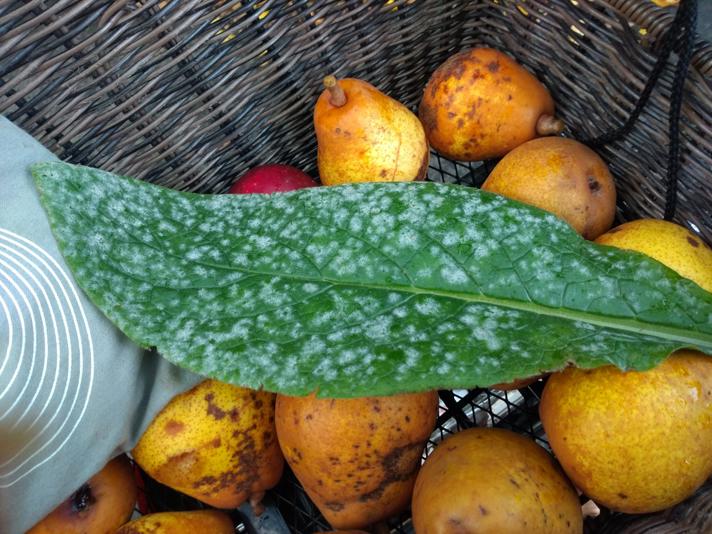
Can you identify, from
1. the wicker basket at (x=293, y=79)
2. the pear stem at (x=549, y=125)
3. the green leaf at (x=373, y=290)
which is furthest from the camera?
the pear stem at (x=549, y=125)

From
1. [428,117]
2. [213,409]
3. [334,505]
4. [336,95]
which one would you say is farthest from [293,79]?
[334,505]

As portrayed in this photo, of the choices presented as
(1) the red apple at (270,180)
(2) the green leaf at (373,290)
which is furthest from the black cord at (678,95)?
(1) the red apple at (270,180)

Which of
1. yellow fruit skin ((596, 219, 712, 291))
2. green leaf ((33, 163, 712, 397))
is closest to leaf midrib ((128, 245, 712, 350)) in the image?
green leaf ((33, 163, 712, 397))

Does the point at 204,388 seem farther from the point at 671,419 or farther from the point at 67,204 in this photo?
the point at 671,419

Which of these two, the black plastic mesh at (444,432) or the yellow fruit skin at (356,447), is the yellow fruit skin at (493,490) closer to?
the yellow fruit skin at (356,447)

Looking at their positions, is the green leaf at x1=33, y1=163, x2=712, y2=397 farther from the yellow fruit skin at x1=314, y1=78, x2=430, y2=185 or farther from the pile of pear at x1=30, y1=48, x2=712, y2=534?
the yellow fruit skin at x1=314, y1=78, x2=430, y2=185

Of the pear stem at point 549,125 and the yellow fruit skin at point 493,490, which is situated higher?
the pear stem at point 549,125

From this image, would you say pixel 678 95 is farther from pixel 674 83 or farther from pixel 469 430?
pixel 469 430
